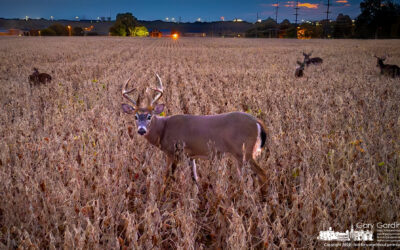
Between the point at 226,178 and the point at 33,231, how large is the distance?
2.10 m

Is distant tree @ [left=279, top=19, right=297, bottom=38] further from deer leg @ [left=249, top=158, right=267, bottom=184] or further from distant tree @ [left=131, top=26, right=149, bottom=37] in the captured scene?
deer leg @ [left=249, top=158, right=267, bottom=184]

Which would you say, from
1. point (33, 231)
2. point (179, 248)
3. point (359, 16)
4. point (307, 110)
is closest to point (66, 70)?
point (307, 110)

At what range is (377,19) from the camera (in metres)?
68.6

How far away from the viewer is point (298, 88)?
9352mm

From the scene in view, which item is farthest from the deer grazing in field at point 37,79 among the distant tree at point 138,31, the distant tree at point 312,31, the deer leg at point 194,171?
the distant tree at point 138,31

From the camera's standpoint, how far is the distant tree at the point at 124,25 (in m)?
105

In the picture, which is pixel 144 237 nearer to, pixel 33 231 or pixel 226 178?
pixel 33 231

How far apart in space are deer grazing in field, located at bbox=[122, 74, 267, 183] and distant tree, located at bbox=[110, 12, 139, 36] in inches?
4298

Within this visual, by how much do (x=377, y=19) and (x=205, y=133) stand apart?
3217 inches

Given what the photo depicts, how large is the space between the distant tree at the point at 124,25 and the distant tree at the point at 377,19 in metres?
76.1

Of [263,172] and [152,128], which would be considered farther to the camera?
[152,128]

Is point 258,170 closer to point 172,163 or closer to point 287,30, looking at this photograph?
point 172,163

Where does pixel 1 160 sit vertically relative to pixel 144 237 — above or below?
above

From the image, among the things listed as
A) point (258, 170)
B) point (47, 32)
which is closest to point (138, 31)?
point (47, 32)
